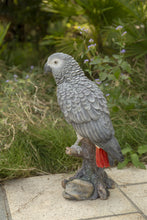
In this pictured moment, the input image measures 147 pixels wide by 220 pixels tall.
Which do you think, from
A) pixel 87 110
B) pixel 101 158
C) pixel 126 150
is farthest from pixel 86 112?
pixel 126 150

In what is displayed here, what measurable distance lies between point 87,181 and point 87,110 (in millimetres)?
681

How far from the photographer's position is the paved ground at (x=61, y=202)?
246 centimetres

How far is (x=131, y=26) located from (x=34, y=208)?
281 centimetres

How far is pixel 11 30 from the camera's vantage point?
6.63 meters

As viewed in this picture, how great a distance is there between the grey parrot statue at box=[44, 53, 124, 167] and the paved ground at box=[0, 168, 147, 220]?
38 centimetres

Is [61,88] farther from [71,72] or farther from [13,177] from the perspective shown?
[13,177]

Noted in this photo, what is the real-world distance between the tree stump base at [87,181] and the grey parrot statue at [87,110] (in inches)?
6.5

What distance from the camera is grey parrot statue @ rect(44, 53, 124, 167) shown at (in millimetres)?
2484

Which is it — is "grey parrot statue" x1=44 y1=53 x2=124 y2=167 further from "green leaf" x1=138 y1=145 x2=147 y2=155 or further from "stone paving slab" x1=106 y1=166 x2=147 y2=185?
"green leaf" x1=138 y1=145 x2=147 y2=155

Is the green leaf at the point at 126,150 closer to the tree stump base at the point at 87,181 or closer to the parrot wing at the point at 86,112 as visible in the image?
the tree stump base at the point at 87,181

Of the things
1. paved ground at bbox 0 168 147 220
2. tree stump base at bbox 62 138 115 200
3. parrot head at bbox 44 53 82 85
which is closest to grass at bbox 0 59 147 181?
paved ground at bbox 0 168 147 220

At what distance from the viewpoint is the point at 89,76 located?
459 cm

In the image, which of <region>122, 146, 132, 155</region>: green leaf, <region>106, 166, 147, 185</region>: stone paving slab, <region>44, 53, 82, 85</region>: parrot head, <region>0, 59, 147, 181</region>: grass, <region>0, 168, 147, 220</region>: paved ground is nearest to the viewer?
<region>0, 168, 147, 220</region>: paved ground

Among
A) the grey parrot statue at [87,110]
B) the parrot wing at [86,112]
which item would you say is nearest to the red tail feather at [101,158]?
the grey parrot statue at [87,110]
